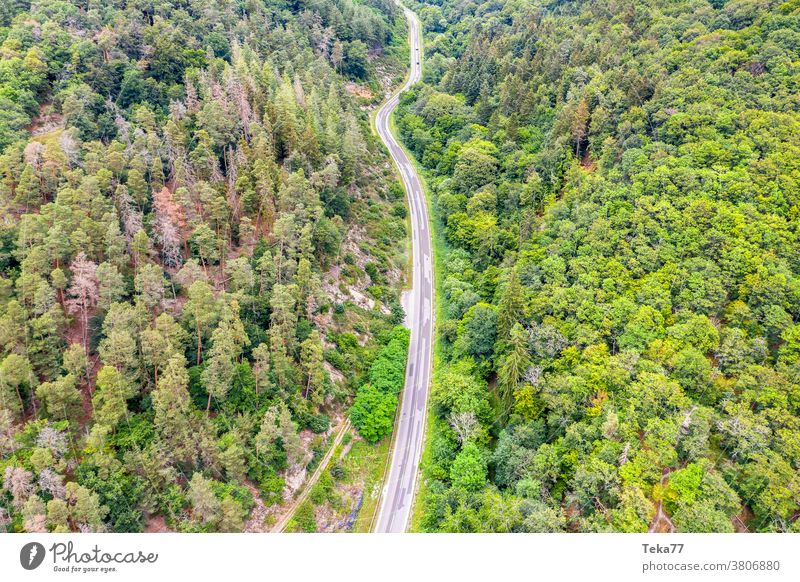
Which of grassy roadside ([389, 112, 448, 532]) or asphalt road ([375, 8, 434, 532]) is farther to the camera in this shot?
asphalt road ([375, 8, 434, 532])

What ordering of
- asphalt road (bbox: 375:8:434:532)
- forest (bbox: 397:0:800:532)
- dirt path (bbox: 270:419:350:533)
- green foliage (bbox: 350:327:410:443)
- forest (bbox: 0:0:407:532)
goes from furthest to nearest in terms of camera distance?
1. green foliage (bbox: 350:327:410:443)
2. asphalt road (bbox: 375:8:434:532)
3. dirt path (bbox: 270:419:350:533)
4. forest (bbox: 0:0:407:532)
5. forest (bbox: 397:0:800:532)

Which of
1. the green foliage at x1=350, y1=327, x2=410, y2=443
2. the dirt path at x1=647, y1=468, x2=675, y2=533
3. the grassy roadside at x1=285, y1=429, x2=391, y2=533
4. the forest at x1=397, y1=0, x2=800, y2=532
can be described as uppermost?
the forest at x1=397, y1=0, x2=800, y2=532

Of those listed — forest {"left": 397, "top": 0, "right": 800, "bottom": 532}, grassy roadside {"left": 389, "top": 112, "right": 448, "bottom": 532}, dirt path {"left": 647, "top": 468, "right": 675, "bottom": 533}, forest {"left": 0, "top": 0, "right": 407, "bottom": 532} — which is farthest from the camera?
grassy roadside {"left": 389, "top": 112, "right": 448, "bottom": 532}

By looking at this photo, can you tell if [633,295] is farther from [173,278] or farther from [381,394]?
[173,278]

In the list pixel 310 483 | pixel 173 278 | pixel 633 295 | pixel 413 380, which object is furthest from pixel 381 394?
pixel 633 295

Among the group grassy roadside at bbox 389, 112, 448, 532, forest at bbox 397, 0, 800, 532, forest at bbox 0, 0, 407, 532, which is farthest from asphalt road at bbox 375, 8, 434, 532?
forest at bbox 0, 0, 407, 532

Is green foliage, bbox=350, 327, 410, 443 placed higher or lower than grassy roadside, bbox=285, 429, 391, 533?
higher

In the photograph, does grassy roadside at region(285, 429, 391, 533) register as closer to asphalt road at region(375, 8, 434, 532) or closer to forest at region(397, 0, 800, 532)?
asphalt road at region(375, 8, 434, 532)
